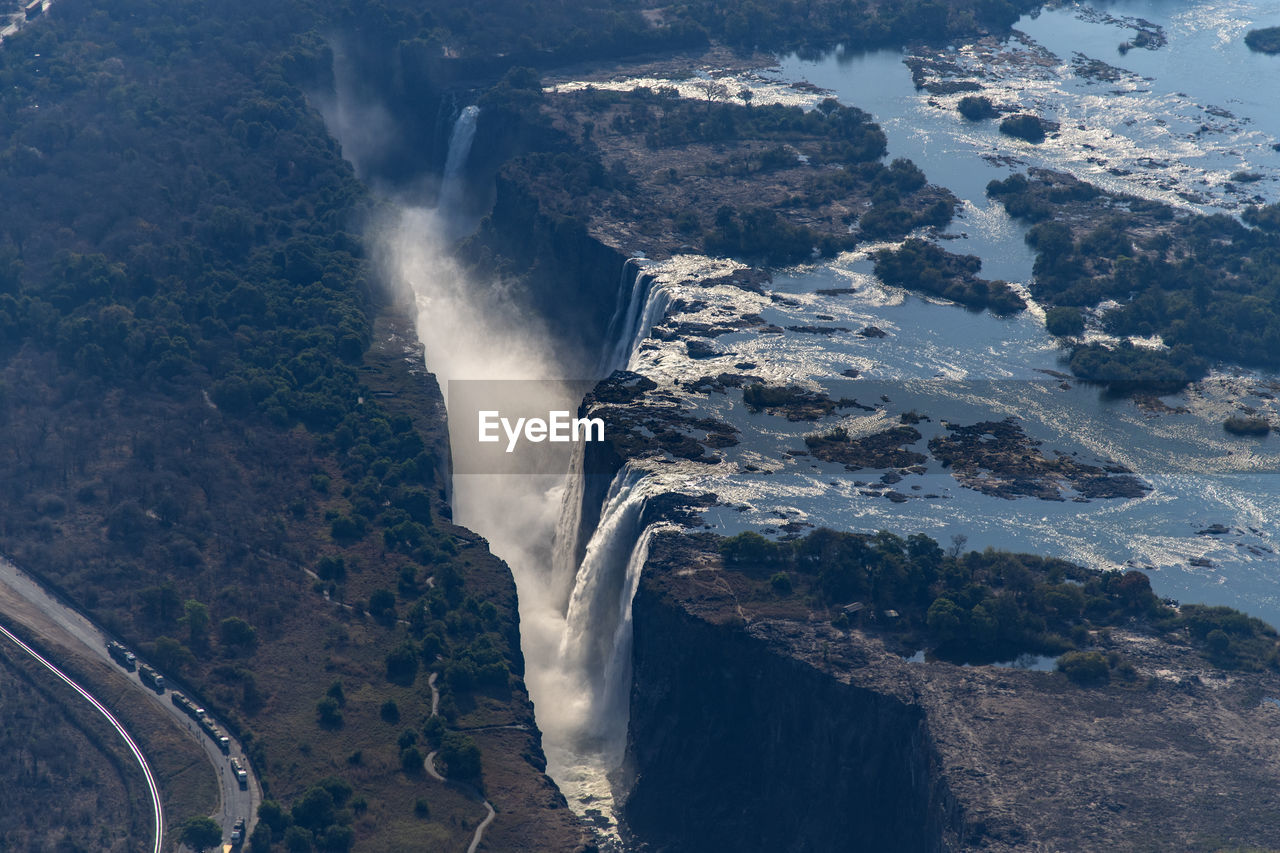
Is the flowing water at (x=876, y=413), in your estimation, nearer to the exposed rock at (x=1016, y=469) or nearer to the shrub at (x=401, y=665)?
the exposed rock at (x=1016, y=469)

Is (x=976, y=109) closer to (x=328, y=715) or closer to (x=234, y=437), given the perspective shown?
→ (x=234, y=437)

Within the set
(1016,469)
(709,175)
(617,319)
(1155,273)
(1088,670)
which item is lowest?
(1088,670)

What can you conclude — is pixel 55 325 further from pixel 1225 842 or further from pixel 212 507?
pixel 1225 842

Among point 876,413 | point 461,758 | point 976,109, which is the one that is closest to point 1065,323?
point 876,413

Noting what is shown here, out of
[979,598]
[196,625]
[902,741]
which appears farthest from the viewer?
[196,625]

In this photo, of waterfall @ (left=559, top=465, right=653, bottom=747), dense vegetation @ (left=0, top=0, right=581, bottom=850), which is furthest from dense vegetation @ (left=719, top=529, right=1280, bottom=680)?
dense vegetation @ (left=0, top=0, right=581, bottom=850)
